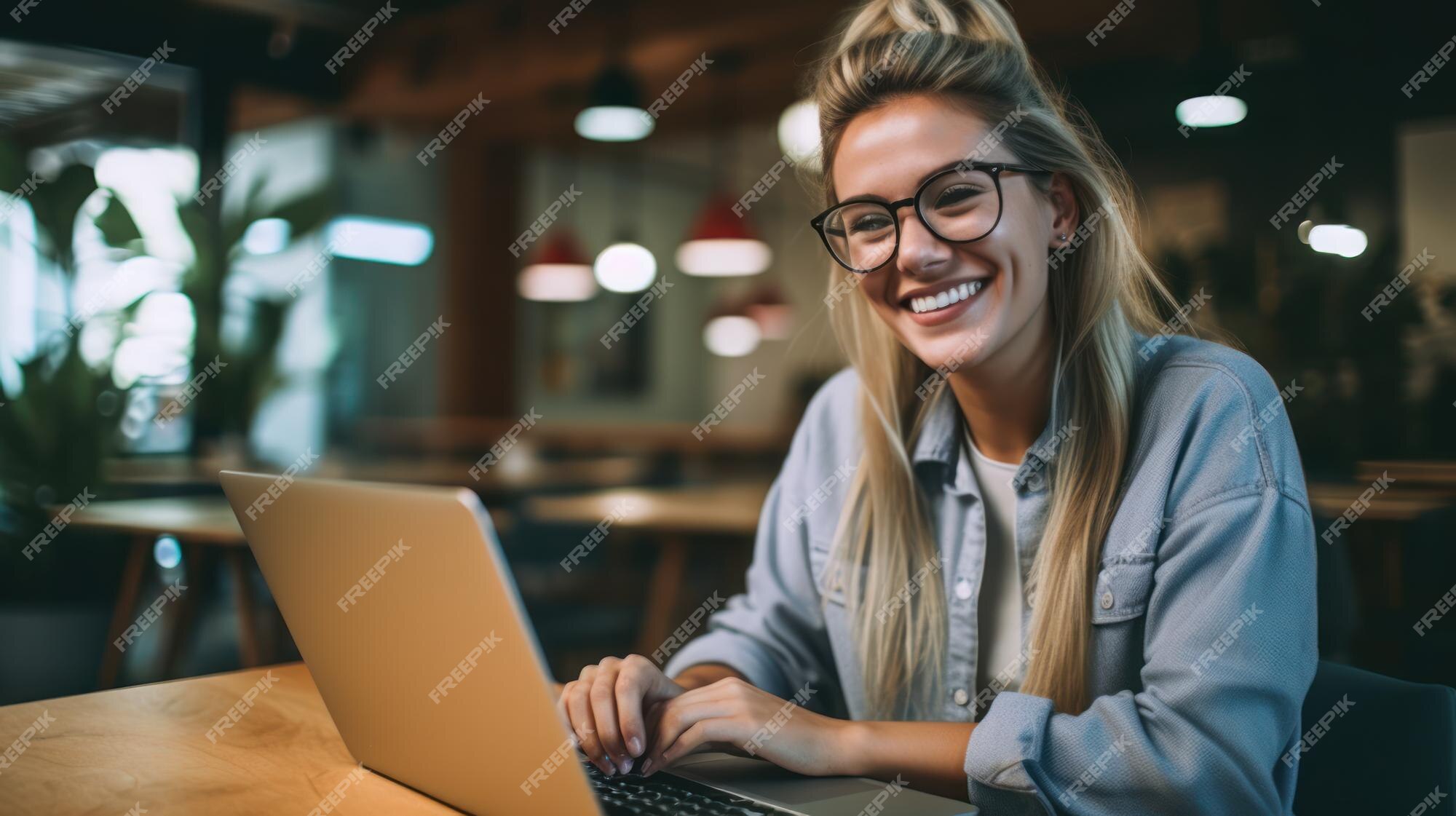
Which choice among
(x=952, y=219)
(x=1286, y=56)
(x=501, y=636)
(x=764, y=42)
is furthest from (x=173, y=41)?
(x=1286, y=56)

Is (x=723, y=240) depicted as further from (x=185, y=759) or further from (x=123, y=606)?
(x=185, y=759)

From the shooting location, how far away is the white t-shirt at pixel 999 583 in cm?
116

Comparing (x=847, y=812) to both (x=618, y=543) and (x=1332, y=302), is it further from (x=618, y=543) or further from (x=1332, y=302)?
(x=618, y=543)

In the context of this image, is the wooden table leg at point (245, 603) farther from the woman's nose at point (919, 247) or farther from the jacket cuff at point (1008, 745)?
the jacket cuff at point (1008, 745)

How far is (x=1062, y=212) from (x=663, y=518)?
230cm

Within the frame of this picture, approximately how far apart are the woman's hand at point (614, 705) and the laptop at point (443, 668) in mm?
19

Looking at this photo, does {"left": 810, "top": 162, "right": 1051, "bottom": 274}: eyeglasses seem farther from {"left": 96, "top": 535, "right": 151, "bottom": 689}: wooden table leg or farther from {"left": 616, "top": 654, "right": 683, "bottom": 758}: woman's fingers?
{"left": 96, "top": 535, "right": 151, "bottom": 689}: wooden table leg

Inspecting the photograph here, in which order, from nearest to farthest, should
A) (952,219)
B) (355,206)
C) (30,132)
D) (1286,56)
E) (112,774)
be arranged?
(112,774) < (952,219) < (30,132) < (1286,56) < (355,206)

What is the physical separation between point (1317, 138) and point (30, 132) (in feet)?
18.4

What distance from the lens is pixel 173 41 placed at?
4.48m

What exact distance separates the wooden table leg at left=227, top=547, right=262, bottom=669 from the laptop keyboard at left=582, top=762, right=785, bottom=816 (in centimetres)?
258

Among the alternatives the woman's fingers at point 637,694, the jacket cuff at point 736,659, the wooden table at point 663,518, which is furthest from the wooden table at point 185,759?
the wooden table at point 663,518

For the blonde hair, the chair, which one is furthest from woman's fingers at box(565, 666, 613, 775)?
the chair

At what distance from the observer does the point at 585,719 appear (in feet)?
2.86
